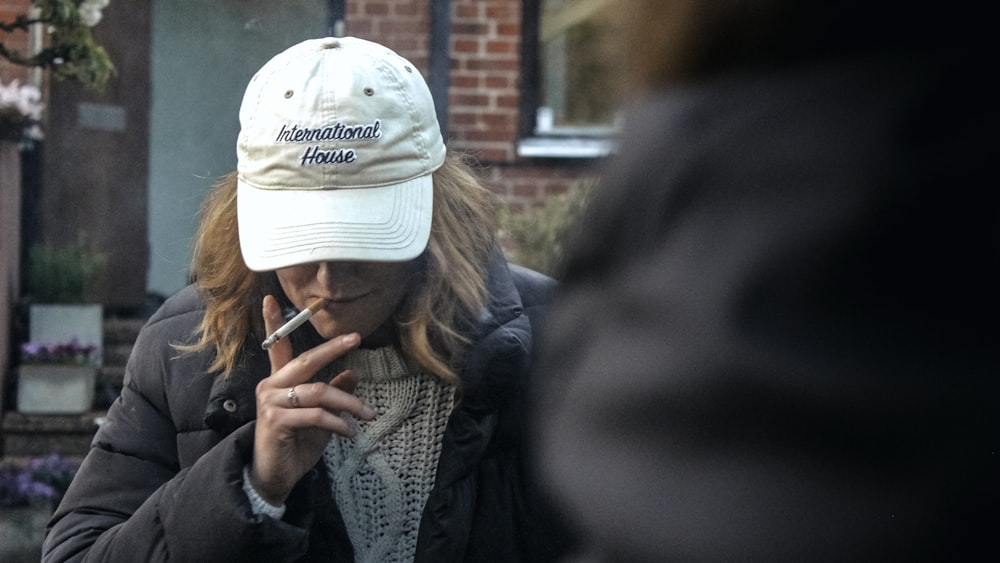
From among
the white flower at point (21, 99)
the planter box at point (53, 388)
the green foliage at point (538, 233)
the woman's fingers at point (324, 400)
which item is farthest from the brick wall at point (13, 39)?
the woman's fingers at point (324, 400)

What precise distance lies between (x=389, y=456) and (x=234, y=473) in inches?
11.1

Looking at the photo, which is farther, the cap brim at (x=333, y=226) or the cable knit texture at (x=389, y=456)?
the cable knit texture at (x=389, y=456)

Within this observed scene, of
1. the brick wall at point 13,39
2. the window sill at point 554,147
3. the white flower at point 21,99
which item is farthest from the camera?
the window sill at point 554,147

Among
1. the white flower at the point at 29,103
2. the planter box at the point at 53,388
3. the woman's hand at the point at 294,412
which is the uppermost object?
the white flower at the point at 29,103

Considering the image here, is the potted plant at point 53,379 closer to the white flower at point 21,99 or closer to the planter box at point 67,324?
the planter box at point 67,324

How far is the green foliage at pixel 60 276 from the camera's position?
6.58 m

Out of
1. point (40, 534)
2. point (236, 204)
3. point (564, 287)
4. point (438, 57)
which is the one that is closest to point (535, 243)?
point (438, 57)

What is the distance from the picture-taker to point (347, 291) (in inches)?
74.2

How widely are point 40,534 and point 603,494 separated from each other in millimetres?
5055

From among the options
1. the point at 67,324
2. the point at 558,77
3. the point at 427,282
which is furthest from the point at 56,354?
the point at 427,282

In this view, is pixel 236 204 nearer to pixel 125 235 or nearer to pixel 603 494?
pixel 603 494

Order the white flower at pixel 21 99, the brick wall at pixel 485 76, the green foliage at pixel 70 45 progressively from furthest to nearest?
1. the brick wall at pixel 485 76
2. the white flower at pixel 21 99
3. the green foliage at pixel 70 45

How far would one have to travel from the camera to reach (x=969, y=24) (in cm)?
69

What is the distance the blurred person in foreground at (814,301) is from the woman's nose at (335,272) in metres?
1.18
